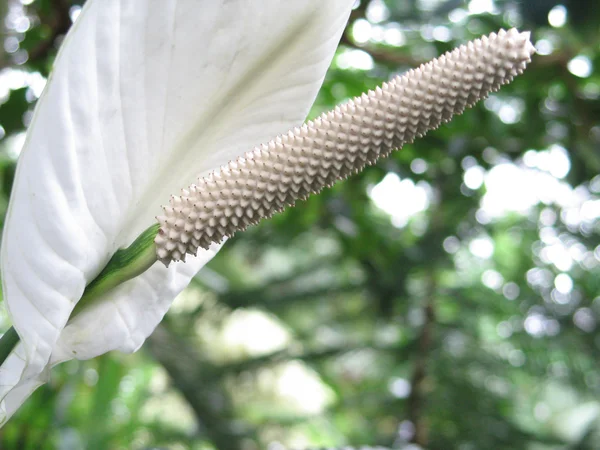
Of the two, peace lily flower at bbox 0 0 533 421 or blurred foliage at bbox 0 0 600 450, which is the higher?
peace lily flower at bbox 0 0 533 421

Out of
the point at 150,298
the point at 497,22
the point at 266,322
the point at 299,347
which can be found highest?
the point at 150,298

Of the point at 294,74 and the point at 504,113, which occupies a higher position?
the point at 294,74

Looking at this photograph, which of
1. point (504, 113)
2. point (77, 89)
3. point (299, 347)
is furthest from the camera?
point (299, 347)

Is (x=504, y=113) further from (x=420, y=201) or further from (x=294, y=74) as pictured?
(x=294, y=74)

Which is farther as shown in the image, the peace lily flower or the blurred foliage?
the blurred foliage

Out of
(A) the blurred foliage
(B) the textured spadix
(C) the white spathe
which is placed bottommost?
(A) the blurred foliage

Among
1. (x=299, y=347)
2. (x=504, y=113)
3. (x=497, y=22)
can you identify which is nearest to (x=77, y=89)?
(x=497, y=22)

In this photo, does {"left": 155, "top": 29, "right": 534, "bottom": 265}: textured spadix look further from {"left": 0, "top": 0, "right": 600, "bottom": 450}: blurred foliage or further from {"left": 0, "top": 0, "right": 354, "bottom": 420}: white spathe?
{"left": 0, "top": 0, "right": 600, "bottom": 450}: blurred foliage

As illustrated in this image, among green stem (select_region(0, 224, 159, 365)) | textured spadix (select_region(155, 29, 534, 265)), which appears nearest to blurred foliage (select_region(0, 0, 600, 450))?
textured spadix (select_region(155, 29, 534, 265))
